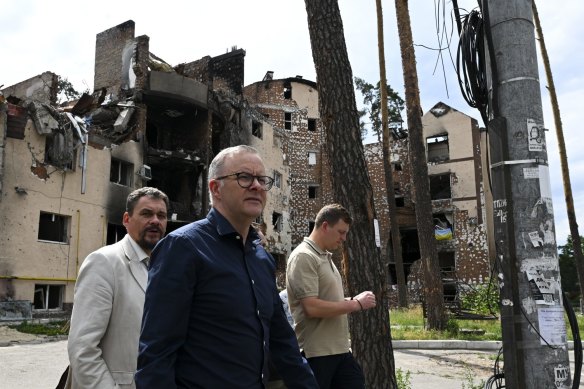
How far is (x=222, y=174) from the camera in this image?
2369 mm

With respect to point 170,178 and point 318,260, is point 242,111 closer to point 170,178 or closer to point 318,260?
point 170,178

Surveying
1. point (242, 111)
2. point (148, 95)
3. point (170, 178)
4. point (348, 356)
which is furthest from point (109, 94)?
point (348, 356)

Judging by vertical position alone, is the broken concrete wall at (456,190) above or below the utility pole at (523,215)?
above

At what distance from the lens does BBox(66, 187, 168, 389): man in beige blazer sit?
2.64 metres

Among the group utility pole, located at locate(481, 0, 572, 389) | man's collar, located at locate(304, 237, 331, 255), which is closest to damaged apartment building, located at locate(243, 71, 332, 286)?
man's collar, located at locate(304, 237, 331, 255)

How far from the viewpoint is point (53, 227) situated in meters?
19.2

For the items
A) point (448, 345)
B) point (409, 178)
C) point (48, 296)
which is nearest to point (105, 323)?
point (448, 345)

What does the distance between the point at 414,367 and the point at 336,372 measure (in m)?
5.49

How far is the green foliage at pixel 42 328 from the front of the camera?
15328 millimetres

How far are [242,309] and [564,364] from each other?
6.03ft

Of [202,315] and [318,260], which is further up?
[318,260]

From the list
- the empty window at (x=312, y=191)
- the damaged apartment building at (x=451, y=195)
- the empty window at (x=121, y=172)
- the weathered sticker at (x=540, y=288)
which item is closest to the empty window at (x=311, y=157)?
the empty window at (x=312, y=191)

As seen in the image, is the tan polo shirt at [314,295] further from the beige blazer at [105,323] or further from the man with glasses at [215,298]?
the man with glasses at [215,298]

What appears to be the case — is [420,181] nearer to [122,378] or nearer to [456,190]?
[122,378]
